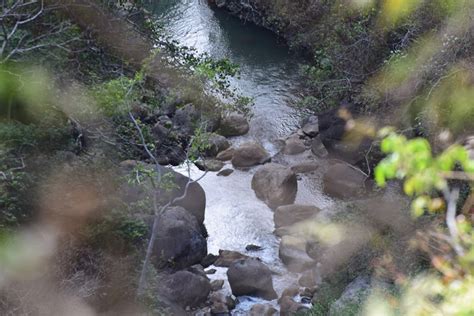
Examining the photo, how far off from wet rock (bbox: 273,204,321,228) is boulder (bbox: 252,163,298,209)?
0.67m

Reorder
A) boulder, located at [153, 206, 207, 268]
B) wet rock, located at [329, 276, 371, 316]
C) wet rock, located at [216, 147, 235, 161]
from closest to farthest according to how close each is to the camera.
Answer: wet rock, located at [329, 276, 371, 316] < boulder, located at [153, 206, 207, 268] < wet rock, located at [216, 147, 235, 161]

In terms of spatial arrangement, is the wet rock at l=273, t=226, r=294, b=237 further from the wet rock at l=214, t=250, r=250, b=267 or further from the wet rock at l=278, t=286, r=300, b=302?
the wet rock at l=278, t=286, r=300, b=302

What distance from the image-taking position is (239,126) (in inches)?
715

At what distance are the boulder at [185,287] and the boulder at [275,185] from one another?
4.25 metres

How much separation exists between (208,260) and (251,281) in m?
1.56

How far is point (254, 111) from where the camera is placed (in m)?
19.1

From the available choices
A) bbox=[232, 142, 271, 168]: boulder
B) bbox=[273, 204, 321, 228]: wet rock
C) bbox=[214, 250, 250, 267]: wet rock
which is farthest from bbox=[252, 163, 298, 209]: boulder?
bbox=[214, 250, 250, 267]: wet rock

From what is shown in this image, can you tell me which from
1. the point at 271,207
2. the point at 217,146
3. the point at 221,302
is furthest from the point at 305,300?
the point at 217,146

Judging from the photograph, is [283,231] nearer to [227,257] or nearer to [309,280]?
[227,257]

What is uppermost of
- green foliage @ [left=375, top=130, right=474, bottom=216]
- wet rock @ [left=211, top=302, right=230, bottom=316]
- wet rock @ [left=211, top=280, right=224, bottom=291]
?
green foliage @ [left=375, top=130, right=474, bottom=216]

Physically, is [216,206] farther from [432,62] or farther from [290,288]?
[432,62]

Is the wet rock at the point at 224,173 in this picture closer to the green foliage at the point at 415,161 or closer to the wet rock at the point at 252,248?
the wet rock at the point at 252,248

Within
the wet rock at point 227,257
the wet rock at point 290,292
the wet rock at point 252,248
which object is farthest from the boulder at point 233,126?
the wet rock at point 290,292

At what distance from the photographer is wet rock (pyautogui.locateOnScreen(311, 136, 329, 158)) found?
16.9 meters
